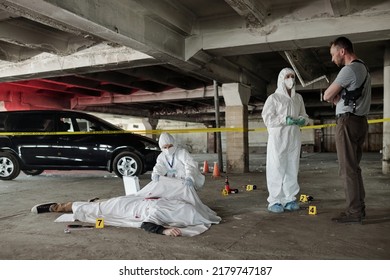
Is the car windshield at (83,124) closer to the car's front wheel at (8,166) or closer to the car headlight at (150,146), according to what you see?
the car headlight at (150,146)

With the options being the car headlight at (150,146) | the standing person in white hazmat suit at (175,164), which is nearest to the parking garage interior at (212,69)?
the standing person in white hazmat suit at (175,164)

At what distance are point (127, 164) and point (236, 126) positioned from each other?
147 inches

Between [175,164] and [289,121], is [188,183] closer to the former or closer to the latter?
[175,164]

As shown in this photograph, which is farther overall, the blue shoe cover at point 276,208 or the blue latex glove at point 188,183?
the blue shoe cover at point 276,208

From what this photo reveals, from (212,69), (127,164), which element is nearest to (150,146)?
(127,164)

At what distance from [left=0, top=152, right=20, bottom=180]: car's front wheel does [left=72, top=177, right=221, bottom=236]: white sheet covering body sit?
5.35m

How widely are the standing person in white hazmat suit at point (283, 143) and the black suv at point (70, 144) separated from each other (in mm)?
4280

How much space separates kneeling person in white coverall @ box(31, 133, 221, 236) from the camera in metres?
3.80

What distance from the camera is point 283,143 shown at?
481 centimetres

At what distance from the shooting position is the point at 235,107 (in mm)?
10539

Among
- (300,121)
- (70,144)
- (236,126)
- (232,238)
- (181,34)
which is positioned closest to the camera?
(232,238)

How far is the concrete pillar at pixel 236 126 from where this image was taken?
10.4 meters

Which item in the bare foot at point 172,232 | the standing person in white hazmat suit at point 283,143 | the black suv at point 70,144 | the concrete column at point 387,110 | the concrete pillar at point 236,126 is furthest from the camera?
the concrete pillar at point 236,126

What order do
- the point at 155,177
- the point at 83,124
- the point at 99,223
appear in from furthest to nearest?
the point at 83,124 < the point at 155,177 < the point at 99,223
